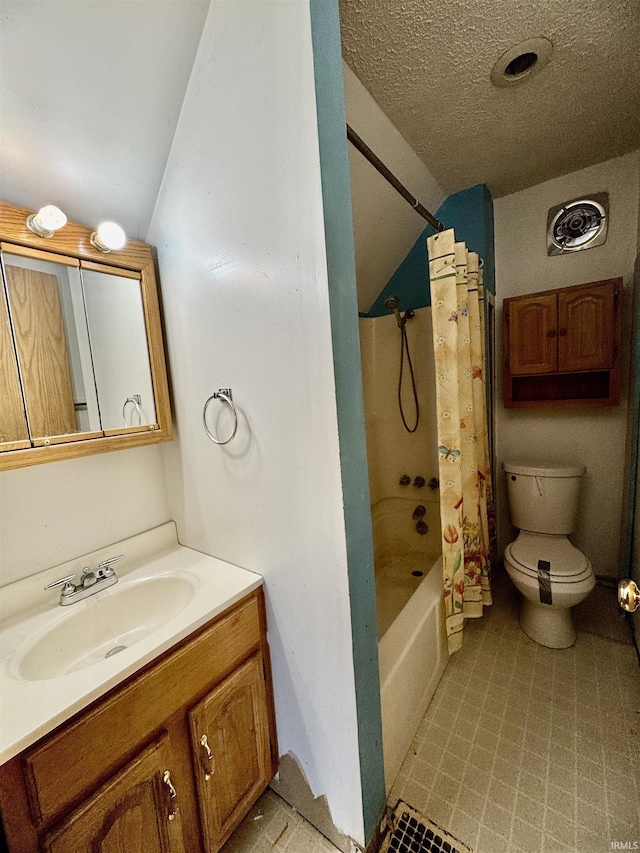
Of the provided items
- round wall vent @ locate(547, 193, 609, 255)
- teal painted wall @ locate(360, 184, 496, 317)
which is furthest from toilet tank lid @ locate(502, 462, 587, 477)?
round wall vent @ locate(547, 193, 609, 255)

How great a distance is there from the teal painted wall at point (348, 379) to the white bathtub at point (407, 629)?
0.59 feet

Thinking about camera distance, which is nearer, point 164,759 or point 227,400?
point 164,759

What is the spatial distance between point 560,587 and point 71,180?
7.88 feet

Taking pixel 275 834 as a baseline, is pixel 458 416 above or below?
above

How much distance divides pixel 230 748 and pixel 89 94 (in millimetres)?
1826

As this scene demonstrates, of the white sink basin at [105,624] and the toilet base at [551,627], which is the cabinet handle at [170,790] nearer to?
the white sink basin at [105,624]

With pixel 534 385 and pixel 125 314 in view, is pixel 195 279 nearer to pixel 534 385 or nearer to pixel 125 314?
pixel 125 314

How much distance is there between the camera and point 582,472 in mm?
1762

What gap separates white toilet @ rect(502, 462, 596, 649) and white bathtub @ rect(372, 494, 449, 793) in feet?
1.43

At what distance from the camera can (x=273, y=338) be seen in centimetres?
84

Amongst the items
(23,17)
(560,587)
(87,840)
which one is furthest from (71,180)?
(560,587)

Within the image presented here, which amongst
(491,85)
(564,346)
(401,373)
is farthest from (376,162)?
(564,346)

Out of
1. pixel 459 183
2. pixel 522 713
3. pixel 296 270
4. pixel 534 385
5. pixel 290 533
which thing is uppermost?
pixel 459 183

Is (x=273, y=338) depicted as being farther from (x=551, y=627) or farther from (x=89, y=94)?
(x=551, y=627)
